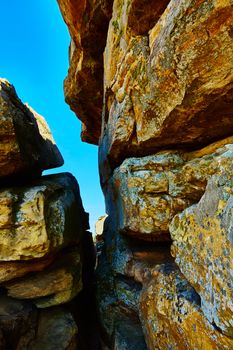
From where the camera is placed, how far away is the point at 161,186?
10227 millimetres

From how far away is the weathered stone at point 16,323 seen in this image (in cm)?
1009

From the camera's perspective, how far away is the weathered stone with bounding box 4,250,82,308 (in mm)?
11641

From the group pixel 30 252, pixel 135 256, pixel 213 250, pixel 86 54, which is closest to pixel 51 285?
pixel 30 252

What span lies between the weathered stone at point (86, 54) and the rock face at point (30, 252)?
751cm

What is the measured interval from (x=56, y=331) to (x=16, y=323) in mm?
2279

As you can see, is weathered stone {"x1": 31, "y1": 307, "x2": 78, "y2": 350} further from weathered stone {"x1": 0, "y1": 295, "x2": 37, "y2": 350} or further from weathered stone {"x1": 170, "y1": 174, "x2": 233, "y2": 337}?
weathered stone {"x1": 170, "y1": 174, "x2": 233, "y2": 337}

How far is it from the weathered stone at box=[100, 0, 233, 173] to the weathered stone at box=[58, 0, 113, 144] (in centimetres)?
302

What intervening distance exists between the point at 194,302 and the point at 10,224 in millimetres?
8802

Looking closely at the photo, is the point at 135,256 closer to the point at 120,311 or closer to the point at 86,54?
the point at 120,311

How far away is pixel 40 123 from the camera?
1975cm

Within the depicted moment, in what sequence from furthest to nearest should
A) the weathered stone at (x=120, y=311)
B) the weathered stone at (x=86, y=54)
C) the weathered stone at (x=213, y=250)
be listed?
the weathered stone at (x=86, y=54) < the weathered stone at (x=120, y=311) < the weathered stone at (x=213, y=250)

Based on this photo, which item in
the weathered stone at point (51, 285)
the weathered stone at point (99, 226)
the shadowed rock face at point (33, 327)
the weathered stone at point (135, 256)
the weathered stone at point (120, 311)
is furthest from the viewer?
the weathered stone at point (99, 226)

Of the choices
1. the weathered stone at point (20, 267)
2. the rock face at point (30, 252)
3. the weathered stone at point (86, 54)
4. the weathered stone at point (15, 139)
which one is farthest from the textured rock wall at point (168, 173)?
the weathered stone at point (15, 139)

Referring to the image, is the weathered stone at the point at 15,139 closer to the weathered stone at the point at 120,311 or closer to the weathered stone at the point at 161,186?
the weathered stone at the point at 161,186
